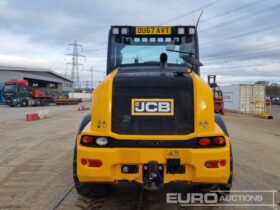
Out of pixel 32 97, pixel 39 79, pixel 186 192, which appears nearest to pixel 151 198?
pixel 186 192

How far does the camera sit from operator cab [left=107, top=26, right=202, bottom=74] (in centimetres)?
721

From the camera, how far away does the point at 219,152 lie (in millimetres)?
4988

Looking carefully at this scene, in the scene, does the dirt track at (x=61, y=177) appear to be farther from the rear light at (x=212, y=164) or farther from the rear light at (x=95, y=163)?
the rear light at (x=212, y=164)

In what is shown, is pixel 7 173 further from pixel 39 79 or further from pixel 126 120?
pixel 39 79

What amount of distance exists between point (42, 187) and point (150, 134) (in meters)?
2.73

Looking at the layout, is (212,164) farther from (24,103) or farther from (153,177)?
(24,103)

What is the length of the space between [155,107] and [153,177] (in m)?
0.96

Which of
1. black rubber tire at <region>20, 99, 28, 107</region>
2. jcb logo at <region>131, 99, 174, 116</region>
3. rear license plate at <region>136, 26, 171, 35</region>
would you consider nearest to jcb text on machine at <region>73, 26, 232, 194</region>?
jcb logo at <region>131, 99, 174, 116</region>

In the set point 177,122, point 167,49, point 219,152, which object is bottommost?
point 219,152

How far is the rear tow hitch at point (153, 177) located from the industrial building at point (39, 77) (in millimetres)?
59245

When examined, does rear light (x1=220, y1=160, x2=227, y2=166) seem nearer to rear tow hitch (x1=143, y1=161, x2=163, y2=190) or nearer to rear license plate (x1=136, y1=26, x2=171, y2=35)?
rear tow hitch (x1=143, y1=161, x2=163, y2=190)

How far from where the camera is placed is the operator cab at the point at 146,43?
7.21 metres

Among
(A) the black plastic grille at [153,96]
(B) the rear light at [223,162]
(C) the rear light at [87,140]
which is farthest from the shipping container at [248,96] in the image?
(C) the rear light at [87,140]

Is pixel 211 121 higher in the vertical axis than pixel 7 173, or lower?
higher
